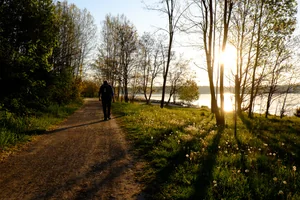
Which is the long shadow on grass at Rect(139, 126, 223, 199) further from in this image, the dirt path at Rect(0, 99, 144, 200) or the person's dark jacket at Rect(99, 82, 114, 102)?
the person's dark jacket at Rect(99, 82, 114, 102)

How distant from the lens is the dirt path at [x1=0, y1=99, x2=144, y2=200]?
420 centimetres

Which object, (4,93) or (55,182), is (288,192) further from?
(4,93)

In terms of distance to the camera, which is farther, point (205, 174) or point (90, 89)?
point (90, 89)

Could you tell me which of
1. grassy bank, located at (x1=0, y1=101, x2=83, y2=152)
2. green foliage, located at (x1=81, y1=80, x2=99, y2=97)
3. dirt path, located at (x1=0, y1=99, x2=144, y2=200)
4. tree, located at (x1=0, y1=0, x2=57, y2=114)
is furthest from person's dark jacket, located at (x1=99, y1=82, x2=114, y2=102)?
green foliage, located at (x1=81, y1=80, x2=99, y2=97)

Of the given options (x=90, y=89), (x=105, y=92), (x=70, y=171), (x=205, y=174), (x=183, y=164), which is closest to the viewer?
(x=205, y=174)

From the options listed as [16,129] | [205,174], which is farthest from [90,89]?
[205,174]

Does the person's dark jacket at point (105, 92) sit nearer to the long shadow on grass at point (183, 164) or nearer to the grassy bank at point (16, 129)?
the grassy bank at point (16, 129)

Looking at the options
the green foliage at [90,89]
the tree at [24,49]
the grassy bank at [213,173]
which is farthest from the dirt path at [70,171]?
the green foliage at [90,89]

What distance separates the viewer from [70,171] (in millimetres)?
5266

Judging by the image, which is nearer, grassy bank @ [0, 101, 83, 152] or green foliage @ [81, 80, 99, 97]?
grassy bank @ [0, 101, 83, 152]

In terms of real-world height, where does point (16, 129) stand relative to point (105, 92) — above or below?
below

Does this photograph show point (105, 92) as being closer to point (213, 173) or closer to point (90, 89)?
point (213, 173)

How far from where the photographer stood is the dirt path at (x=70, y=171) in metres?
4.20

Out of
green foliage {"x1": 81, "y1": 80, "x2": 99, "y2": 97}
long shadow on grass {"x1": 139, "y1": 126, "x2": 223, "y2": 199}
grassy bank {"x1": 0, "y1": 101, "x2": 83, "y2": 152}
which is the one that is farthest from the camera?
green foliage {"x1": 81, "y1": 80, "x2": 99, "y2": 97}
